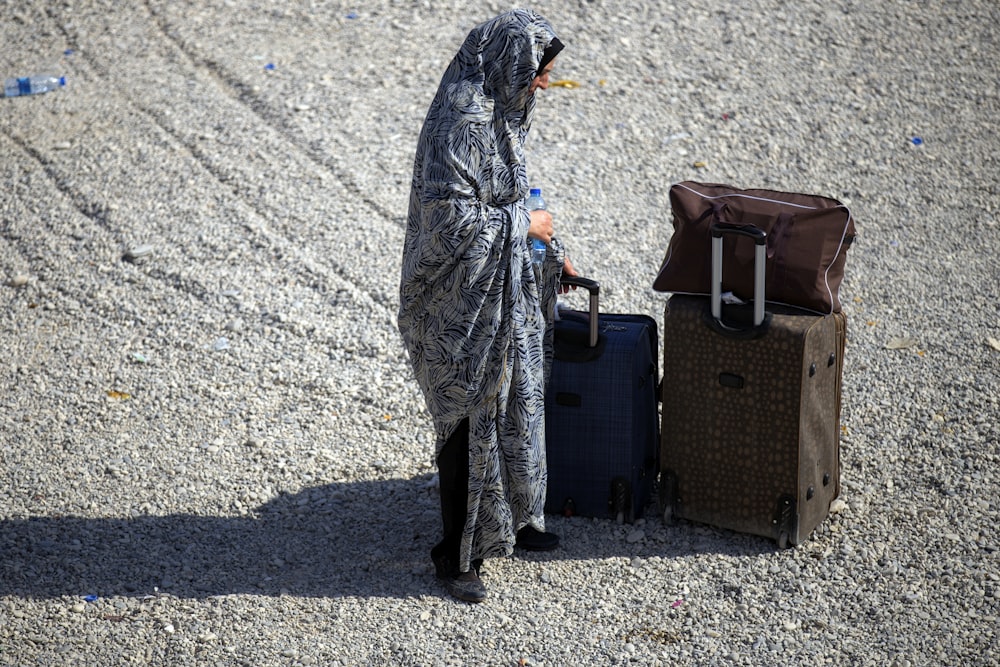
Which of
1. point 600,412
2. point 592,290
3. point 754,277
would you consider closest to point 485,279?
point 592,290

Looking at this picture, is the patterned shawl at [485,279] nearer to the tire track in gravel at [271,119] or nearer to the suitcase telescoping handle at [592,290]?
the suitcase telescoping handle at [592,290]

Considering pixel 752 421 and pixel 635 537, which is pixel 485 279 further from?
pixel 635 537

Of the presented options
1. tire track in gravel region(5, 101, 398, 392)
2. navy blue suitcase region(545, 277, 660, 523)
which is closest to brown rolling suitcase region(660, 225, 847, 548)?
navy blue suitcase region(545, 277, 660, 523)

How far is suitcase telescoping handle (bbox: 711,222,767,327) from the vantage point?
330 cm

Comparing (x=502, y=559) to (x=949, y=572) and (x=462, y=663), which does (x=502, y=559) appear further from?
(x=949, y=572)

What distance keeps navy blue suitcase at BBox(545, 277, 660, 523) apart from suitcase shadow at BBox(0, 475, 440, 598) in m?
0.58

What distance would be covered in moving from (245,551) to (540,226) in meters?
1.61

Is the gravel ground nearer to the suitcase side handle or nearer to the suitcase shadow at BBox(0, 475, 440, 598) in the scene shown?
the suitcase shadow at BBox(0, 475, 440, 598)

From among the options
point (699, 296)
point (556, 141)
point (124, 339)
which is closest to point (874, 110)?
point (556, 141)

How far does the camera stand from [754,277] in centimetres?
340

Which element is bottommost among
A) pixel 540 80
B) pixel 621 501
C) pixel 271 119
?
pixel 621 501

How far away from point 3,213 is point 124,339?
5.58 ft

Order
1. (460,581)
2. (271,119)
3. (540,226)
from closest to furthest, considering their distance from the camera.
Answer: (540,226)
(460,581)
(271,119)

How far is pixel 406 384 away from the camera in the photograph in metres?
4.72
